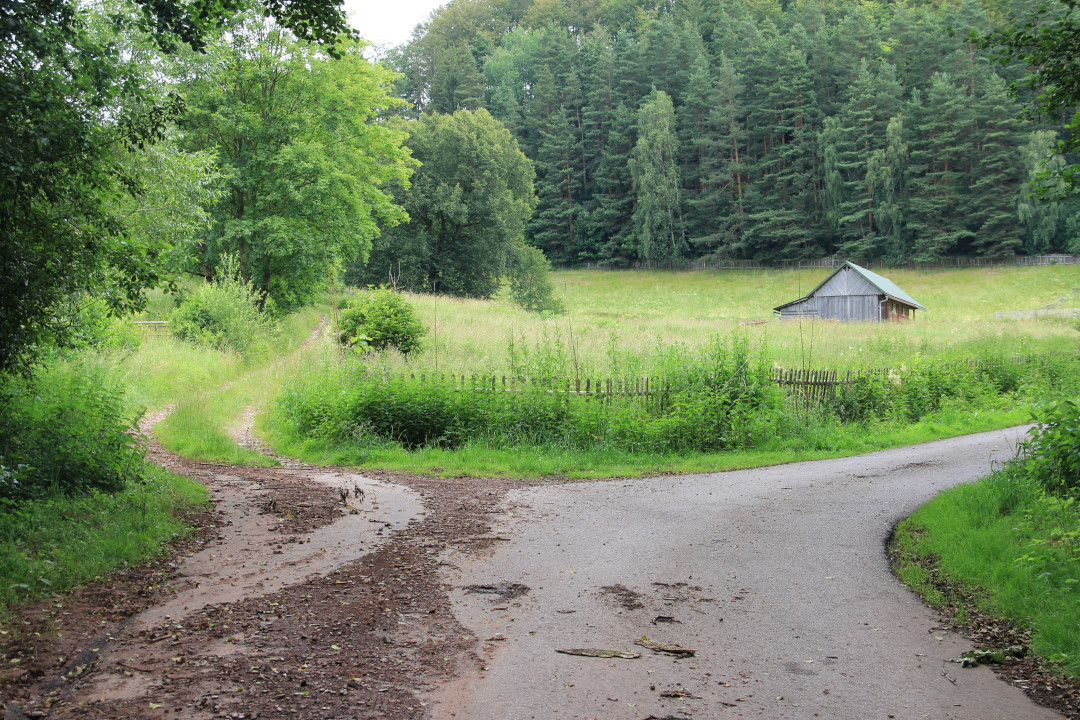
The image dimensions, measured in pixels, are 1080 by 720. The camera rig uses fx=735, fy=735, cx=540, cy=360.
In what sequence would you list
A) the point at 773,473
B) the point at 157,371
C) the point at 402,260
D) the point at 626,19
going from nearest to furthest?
the point at 773,473 → the point at 157,371 → the point at 402,260 → the point at 626,19

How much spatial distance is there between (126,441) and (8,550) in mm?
2868

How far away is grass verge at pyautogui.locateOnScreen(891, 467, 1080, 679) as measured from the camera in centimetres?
530

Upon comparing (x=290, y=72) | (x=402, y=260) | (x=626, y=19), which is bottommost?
(x=402, y=260)

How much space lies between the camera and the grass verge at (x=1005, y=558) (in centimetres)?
530

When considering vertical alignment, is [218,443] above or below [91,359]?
below

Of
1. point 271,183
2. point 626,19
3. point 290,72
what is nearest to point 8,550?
point 271,183

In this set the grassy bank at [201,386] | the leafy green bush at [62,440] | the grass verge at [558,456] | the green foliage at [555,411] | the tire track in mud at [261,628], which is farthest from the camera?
the green foliage at [555,411]

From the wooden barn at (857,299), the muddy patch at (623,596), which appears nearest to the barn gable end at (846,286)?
the wooden barn at (857,299)

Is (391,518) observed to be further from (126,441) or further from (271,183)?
(271,183)

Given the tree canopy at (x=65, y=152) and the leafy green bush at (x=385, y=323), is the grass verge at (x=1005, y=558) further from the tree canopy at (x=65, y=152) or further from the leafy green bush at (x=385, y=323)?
the leafy green bush at (x=385, y=323)

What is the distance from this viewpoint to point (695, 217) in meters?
81.9

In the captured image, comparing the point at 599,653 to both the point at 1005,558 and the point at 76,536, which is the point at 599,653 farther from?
the point at 76,536

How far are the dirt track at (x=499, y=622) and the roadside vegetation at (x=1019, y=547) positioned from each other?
15.1 inches

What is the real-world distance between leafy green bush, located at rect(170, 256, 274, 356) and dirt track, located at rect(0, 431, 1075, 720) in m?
15.0
